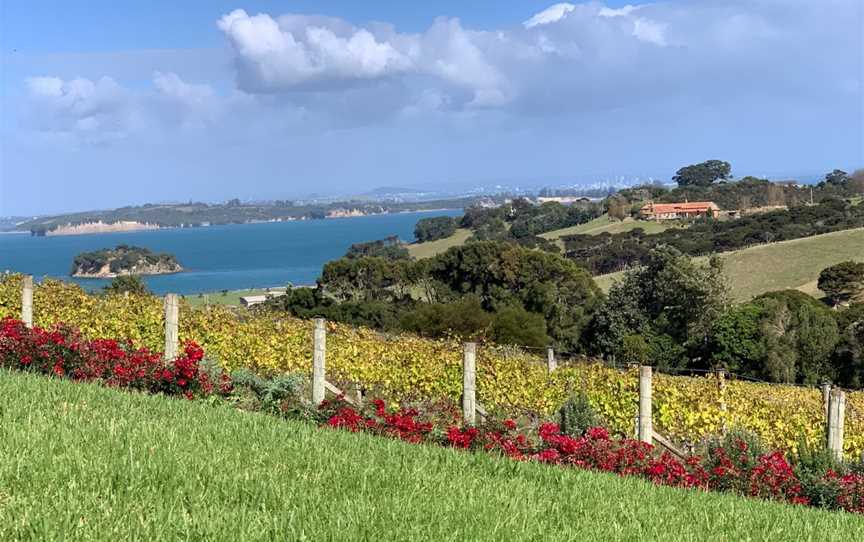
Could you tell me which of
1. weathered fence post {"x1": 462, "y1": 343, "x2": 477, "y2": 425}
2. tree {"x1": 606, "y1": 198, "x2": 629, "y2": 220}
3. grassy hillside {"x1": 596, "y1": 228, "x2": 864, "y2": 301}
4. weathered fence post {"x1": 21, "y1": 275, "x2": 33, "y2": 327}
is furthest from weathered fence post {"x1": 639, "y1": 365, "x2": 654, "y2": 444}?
tree {"x1": 606, "y1": 198, "x2": 629, "y2": 220}

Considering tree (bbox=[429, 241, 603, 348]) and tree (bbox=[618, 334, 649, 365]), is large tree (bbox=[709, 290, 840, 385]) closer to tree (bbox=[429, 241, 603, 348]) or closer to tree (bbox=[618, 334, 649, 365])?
tree (bbox=[618, 334, 649, 365])

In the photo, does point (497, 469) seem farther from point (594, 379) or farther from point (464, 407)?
point (594, 379)

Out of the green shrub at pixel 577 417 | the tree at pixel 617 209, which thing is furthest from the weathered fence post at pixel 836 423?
the tree at pixel 617 209

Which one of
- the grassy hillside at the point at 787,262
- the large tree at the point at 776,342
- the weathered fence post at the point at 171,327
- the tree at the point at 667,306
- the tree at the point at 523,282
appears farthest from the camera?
the grassy hillside at the point at 787,262

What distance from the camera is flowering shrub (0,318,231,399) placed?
909 cm

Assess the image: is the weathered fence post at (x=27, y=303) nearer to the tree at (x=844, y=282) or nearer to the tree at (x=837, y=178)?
the tree at (x=844, y=282)

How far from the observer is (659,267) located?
50.7m

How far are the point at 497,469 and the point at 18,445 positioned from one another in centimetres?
313

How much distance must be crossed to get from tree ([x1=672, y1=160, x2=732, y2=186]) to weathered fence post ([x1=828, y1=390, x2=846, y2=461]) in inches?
6592

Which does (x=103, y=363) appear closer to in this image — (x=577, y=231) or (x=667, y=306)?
(x=667, y=306)

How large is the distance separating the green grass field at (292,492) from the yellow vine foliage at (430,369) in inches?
201

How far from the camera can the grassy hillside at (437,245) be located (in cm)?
11194

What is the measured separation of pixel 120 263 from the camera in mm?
120312

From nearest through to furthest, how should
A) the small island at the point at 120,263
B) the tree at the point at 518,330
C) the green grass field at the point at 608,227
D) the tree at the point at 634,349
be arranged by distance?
the tree at the point at 518,330
the tree at the point at 634,349
the green grass field at the point at 608,227
the small island at the point at 120,263
